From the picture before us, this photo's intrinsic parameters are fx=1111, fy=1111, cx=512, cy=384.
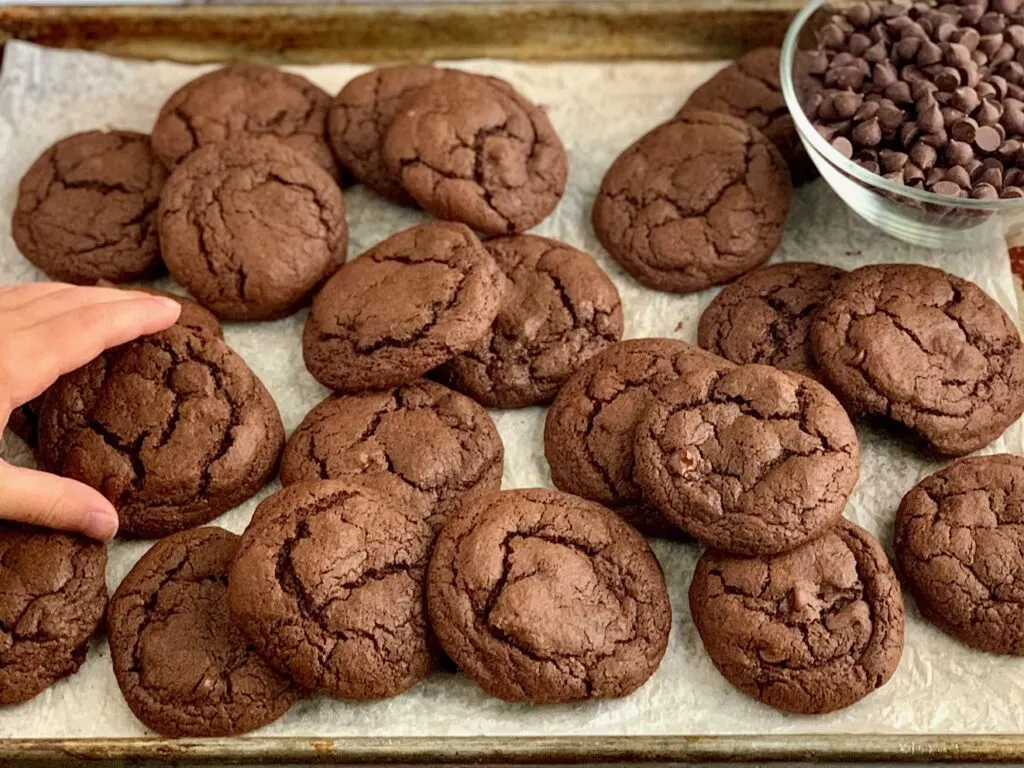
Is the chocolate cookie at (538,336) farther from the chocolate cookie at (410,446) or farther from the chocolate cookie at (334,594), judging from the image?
the chocolate cookie at (334,594)

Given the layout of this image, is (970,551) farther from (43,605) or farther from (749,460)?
(43,605)

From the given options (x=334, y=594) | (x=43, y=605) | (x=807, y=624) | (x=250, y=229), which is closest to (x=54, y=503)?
(x=43, y=605)

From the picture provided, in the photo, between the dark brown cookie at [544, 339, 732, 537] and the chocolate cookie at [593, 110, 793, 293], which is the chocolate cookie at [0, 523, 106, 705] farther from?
the chocolate cookie at [593, 110, 793, 293]

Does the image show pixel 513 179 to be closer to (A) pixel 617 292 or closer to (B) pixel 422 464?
(A) pixel 617 292

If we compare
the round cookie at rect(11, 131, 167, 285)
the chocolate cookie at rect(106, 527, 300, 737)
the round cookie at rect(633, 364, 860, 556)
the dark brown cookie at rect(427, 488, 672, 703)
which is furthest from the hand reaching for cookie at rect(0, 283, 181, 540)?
the round cookie at rect(633, 364, 860, 556)

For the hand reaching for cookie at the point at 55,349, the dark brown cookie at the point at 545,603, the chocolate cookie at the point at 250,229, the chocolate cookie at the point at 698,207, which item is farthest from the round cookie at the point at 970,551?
the hand reaching for cookie at the point at 55,349
